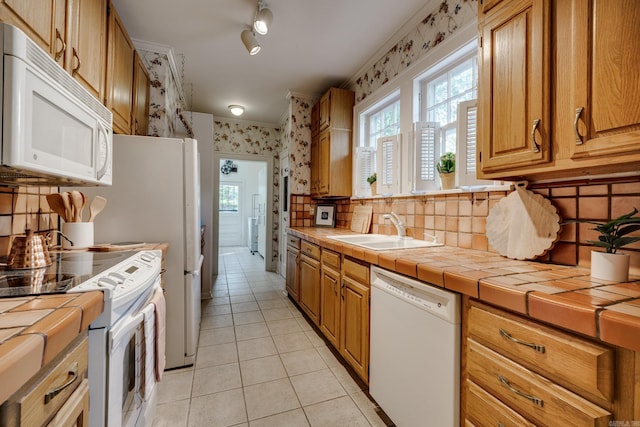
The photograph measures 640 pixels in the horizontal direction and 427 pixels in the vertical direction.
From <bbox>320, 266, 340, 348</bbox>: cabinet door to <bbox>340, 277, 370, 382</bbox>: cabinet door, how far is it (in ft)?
0.27

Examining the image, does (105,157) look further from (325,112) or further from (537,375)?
(325,112)

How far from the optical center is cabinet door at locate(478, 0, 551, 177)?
104cm

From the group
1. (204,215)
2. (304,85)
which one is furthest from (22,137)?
(304,85)

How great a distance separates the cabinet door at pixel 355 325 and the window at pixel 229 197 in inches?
267

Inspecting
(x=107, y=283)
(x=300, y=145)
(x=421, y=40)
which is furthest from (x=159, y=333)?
(x=300, y=145)

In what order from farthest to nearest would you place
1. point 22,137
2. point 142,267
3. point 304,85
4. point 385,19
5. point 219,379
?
point 304,85
point 385,19
point 219,379
point 142,267
point 22,137

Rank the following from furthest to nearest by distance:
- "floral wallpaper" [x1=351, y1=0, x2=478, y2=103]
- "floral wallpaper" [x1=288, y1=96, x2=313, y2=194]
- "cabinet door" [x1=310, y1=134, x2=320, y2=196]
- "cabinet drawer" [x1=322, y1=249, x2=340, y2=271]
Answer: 1. "floral wallpaper" [x1=288, y1=96, x2=313, y2=194]
2. "cabinet door" [x1=310, y1=134, x2=320, y2=196]
3. "cabinet drawer" [x1=322, y1=249, x2=340, y2=271]
4. "floral wallpaper" [x1=351, y1=0, x2=478, y2=103]

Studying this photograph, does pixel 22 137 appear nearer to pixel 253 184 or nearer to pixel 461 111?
pixel 461 111

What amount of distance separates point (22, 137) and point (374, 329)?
1.63 meters

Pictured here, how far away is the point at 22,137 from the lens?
76 centimetres

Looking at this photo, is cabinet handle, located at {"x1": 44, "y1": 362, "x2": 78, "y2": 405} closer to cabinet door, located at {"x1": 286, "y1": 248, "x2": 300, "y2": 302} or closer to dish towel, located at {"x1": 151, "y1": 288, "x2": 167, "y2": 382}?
dish towel, located at {"x1": 151, "y1": 288, "x2": 167, "y2": 382}

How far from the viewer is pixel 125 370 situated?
0.99 m

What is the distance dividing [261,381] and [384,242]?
1.34 m

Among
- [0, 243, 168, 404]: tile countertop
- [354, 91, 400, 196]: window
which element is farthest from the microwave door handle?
[354, 91, 400, 196]: window
